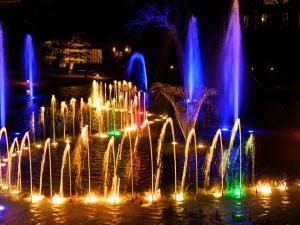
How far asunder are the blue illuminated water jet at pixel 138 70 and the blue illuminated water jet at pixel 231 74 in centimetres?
963

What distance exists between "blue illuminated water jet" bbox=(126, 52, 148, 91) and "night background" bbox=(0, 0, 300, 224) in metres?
0.31

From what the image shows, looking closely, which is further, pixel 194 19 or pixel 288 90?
pixel 288 90

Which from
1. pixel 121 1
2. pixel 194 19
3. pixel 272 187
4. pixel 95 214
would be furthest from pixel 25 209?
pixel 121 1

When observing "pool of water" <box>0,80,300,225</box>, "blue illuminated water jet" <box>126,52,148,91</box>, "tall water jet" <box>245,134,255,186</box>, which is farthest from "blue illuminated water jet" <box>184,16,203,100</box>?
"pool of water" <box>0,80,300,225</box>

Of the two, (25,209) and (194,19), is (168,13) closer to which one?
(194,19)

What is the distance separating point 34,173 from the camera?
1291cm

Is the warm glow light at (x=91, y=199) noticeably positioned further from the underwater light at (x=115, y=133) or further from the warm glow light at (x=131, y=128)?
the warm glow light at (x=131, y=128)

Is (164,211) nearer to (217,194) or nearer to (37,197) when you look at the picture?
(217,194)

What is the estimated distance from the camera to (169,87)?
3194cm

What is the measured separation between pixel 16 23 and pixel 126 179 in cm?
3119

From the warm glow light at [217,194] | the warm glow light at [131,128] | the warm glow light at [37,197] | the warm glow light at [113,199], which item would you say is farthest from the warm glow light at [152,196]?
the warm glow light at [131,128]

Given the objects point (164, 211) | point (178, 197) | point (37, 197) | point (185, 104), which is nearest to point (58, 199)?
point (37, 197)

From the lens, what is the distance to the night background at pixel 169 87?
10305mm

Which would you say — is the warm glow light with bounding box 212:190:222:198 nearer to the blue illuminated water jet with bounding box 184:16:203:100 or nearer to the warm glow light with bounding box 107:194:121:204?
the warm glow light with bounding box 107:194:121:204
